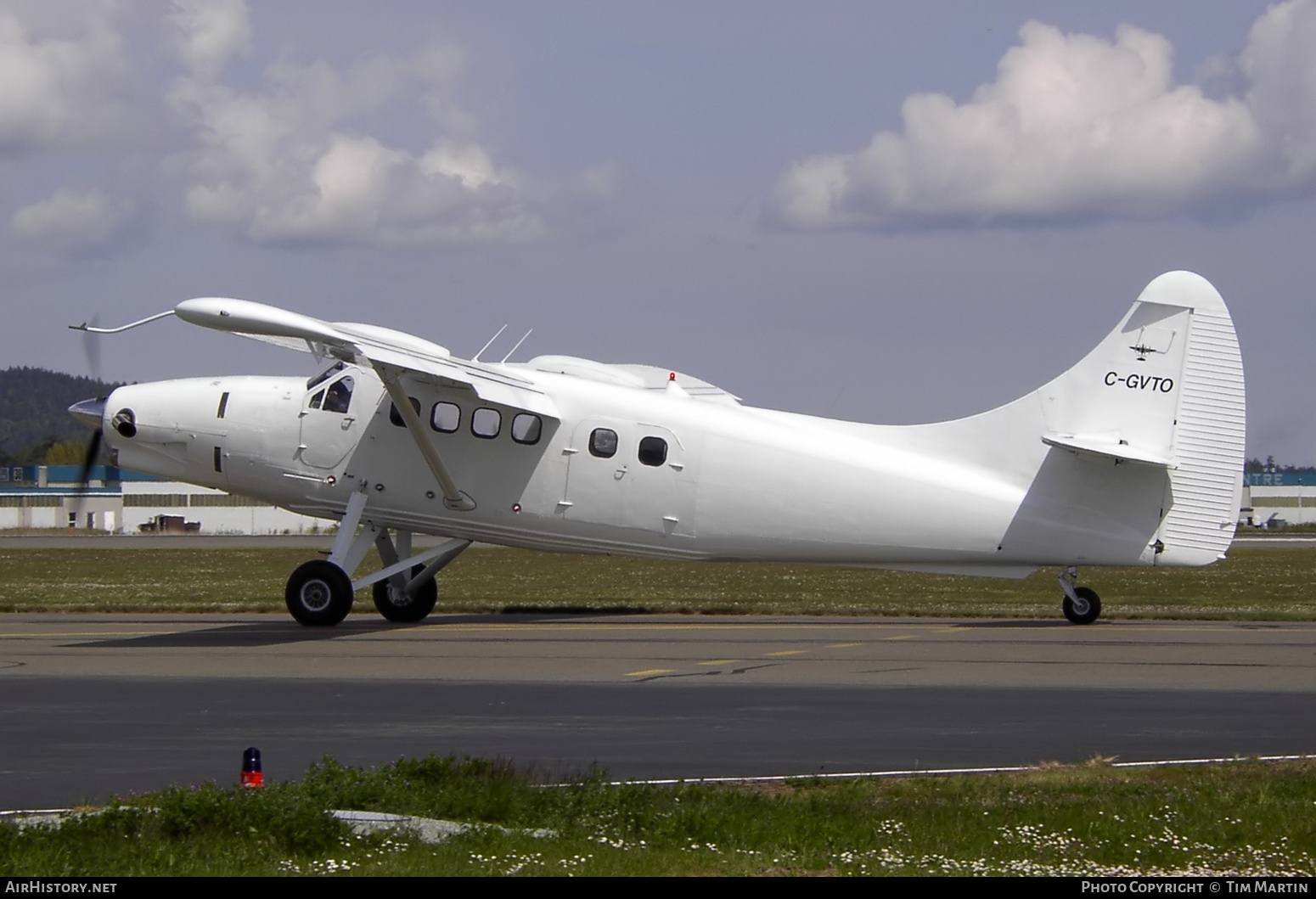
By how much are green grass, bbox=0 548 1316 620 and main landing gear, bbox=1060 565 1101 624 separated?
2.15 meters

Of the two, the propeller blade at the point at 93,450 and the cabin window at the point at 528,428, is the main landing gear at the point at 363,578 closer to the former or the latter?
the cabin window at the point at 528,428

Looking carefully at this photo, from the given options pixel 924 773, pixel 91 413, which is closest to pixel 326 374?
pixel 91 413

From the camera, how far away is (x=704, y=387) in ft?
79.4

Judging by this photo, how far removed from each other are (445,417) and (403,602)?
3.30m

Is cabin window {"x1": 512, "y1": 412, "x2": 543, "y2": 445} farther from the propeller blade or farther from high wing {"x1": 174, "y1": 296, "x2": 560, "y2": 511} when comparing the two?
the propeller blade

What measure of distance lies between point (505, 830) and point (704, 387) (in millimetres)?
16374

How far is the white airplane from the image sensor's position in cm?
2142

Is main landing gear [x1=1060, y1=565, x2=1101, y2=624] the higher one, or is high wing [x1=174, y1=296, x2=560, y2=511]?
high wing [x1=174, y1=296, x2=560, y2=511]

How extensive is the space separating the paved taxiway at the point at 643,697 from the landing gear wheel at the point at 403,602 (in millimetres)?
1509

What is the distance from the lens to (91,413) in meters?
24.4

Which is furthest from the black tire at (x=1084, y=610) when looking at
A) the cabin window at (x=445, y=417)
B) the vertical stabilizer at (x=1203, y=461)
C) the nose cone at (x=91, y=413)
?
the nose cone at (x=91, y=413)

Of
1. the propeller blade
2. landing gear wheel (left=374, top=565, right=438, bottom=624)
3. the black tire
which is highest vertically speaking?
the propeller blade

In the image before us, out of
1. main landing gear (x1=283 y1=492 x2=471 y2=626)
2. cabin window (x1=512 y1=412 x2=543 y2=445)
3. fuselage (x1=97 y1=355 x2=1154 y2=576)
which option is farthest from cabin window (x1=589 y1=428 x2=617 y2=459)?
main landing gear (x1=283 y1=492 x2=471 y2=626)

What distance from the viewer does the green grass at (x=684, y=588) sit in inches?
1061
